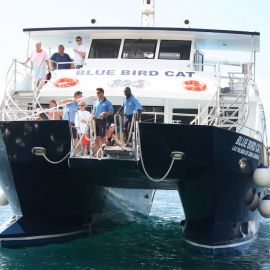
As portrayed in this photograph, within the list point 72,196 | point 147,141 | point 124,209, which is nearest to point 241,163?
point 147,141

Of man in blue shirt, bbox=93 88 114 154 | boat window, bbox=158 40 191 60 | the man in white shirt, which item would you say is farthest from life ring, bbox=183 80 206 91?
the man in white shirt

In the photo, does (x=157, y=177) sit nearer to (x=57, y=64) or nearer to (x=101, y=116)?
(x=101, y=116)

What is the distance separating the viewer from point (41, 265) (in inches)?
380

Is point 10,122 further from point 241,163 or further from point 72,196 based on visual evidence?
point 241,163

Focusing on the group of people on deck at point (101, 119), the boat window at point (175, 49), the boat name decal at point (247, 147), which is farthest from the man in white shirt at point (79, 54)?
the boat name decal at point (247, 147)

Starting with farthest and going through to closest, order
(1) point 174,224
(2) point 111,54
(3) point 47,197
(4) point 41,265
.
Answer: (1) point 174,224 < (2) point 111,54 < (3) point 47,197 < (4) point 41,265

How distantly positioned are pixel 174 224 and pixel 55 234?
5.43 m

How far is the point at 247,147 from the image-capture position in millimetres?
10172

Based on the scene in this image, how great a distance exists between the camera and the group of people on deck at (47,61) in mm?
12047

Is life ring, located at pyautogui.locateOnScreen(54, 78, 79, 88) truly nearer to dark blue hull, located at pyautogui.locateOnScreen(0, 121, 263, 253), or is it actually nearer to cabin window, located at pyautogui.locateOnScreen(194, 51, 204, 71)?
dark blue hull, located at pyautogui.locateOnScreen(0, 121, 263, 253)

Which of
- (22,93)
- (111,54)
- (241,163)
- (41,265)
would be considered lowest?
(41,265)

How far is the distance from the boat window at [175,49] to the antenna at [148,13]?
272cm

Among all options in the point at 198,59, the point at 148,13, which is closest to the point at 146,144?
the point at 198,59

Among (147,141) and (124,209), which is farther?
(124,209)
